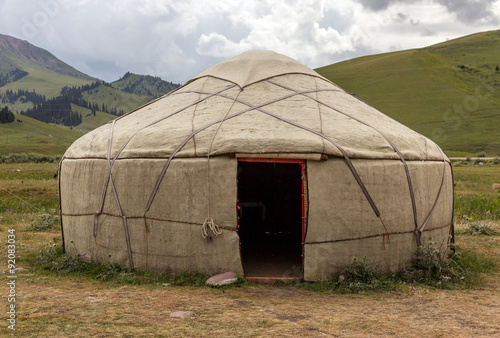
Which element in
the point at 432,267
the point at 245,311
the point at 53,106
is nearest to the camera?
the point at 245,311

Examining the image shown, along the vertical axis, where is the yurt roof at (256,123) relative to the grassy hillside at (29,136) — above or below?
below

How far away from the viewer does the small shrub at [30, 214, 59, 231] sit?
1018cm

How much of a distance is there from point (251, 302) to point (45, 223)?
6.97 m

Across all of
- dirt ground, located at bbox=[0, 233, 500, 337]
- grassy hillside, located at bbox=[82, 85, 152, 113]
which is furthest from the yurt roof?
grassy hillside, located at bbox=[82, 85, 152, 113]

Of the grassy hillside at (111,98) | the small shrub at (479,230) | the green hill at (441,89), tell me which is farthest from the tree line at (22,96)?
the small shrub at (479,230)

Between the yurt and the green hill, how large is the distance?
1835 inches

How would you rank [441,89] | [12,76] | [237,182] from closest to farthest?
[237,182]
[441,89]
[12,76]

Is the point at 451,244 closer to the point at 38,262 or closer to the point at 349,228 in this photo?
the point at 349,228

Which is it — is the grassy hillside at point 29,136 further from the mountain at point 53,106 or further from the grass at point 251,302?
the grass at point 251,302

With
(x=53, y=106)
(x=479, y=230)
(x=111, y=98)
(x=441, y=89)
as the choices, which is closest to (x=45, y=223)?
(x=479, y=230)

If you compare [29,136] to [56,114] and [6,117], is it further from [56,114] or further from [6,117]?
[56,114]

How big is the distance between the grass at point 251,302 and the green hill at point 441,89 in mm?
47198

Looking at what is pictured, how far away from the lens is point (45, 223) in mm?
10312

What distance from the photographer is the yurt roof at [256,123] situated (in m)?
5.76
